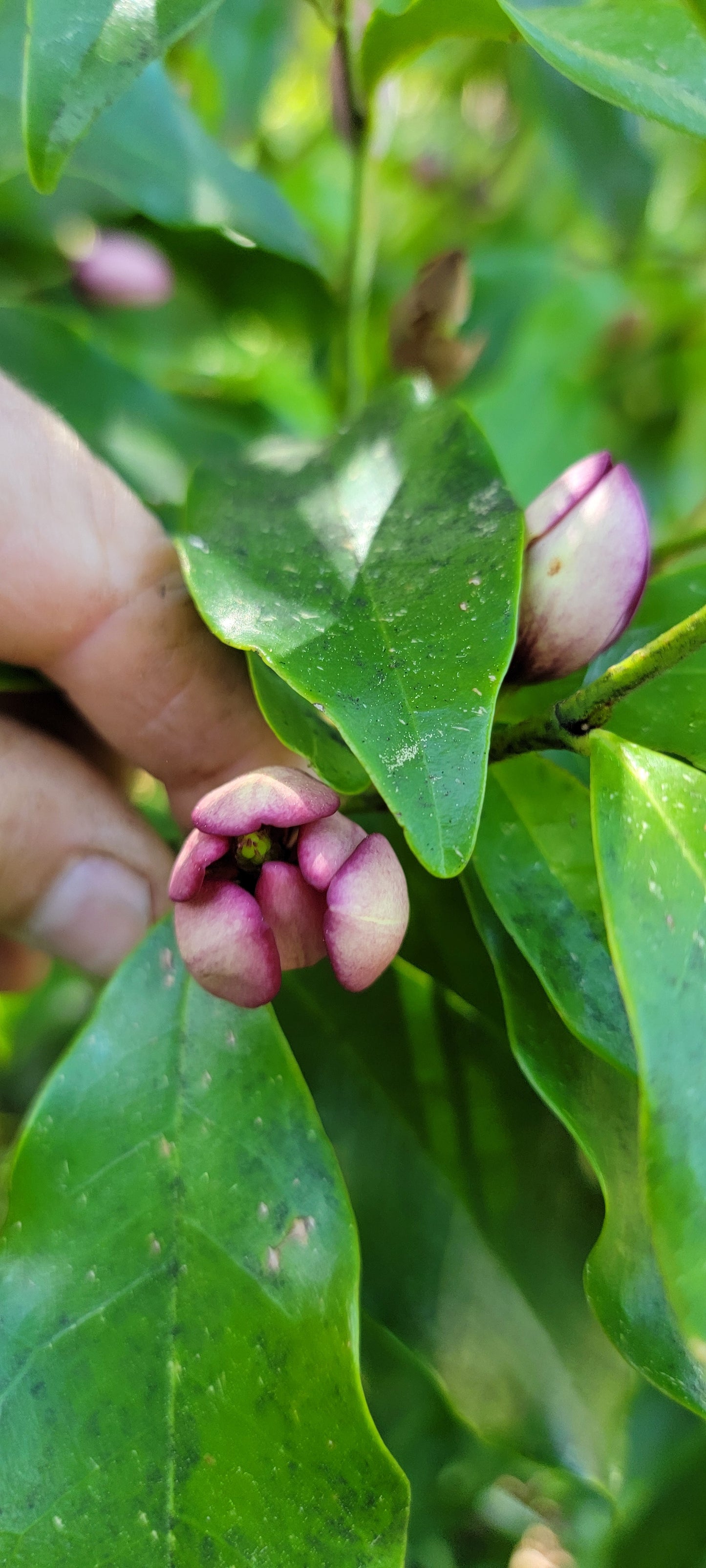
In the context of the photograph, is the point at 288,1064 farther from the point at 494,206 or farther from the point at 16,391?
the point at 494,206

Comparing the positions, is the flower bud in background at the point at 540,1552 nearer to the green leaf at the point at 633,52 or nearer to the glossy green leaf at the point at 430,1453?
the glossy green leaf at the point at 430,1453

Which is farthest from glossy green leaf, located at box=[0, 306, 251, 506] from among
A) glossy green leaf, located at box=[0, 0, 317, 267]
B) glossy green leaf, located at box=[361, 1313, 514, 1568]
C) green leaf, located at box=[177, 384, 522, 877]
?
glossy green leaf, located at box=[361, 1313, 514, 1568]

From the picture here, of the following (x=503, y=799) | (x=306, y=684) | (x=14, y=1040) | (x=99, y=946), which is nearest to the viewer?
(x=306, y=684)

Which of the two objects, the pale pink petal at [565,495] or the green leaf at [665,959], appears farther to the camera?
the pale pink petal at [565,495]

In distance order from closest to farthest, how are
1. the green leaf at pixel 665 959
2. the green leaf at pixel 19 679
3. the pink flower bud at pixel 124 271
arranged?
the green leaf at pixel 665 959 → the green leaf at pixel 19 679 → the pink flower bud at pixel 124 271

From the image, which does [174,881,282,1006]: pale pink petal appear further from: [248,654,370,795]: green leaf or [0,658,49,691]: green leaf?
[0,658,49,691]: green leaf

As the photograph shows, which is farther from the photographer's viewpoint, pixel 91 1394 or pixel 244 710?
pixel 244 710

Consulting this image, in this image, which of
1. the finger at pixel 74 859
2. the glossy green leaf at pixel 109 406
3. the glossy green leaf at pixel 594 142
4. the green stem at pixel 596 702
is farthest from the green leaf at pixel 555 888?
the glossy green leaf at pixel 594 142

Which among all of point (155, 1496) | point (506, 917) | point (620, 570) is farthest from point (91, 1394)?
point (620, 570)
